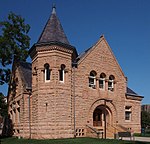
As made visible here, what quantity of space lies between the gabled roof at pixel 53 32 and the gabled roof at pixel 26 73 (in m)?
5.32

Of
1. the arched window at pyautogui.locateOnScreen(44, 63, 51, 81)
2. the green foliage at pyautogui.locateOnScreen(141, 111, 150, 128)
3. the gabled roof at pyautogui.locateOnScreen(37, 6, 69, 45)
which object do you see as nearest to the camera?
the arched window at pyautogui.locateOnScreen(44, 63, 51, 81)

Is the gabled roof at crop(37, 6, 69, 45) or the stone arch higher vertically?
the gabled roof at crop(37, 6, 69, 45)

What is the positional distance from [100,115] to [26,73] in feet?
33.8

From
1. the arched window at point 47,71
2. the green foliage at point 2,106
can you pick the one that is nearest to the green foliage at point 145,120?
the green foliage at point 2,106

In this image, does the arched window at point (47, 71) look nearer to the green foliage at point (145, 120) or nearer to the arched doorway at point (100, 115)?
the arched doorway at point (100, 115)

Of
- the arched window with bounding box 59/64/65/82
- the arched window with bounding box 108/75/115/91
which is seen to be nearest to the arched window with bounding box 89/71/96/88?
the arched window with bounding box 108/75/115/91

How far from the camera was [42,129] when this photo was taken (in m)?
26.7

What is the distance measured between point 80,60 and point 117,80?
624cm

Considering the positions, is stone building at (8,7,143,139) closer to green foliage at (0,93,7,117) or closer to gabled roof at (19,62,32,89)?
gabled roof at (19,62,32,89)

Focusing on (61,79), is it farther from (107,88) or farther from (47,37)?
(107,88)

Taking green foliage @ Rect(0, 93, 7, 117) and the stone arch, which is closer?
the stone arch

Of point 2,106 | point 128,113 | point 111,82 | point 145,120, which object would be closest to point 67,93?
point 111,82

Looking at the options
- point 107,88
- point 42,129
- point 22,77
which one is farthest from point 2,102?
point 107,88

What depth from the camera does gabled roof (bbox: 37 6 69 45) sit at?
28391 mm
